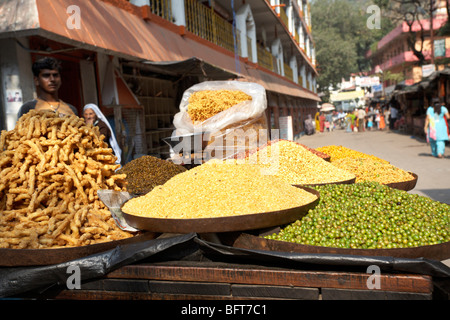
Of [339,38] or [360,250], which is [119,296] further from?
[339,38]

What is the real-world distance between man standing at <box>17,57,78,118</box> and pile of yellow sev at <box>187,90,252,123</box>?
1.35 metres

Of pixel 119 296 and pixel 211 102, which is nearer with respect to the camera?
pixel 119 296

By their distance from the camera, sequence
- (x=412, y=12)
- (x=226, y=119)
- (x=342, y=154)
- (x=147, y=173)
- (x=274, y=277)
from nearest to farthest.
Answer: (x=274, y=277)
(x=147, y=173)
(x=226, y=119)
(x=342, y=154)
(x=412, y=12)

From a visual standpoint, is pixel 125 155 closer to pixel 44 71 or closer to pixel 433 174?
pixel 44 71

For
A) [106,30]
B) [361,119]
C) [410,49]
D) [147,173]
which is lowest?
[147,173]

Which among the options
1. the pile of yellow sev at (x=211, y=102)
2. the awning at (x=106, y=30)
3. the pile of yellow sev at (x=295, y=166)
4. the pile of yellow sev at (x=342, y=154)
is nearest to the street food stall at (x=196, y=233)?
the pile of yellow sev at (x=295, y=166)

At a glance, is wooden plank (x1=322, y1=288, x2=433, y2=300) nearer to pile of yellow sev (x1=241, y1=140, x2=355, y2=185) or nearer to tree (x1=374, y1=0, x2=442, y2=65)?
pile of yellow sev (x1=241, y1=140, x2=355, y2=185)

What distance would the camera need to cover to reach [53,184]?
2.31m

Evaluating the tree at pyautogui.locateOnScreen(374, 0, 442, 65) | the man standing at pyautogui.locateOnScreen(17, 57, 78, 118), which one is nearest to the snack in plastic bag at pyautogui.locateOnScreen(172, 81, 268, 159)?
the man standing at pyautogui.locateOnScreen(17, 57, 78, 118)

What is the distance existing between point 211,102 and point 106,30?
7.36 ft

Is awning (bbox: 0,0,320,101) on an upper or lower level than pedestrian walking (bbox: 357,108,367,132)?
upper

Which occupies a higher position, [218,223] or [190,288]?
[218,223]

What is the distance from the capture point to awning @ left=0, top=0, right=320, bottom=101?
12.7ft

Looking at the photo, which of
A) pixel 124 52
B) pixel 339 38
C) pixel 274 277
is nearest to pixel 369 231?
pixel 274 277
